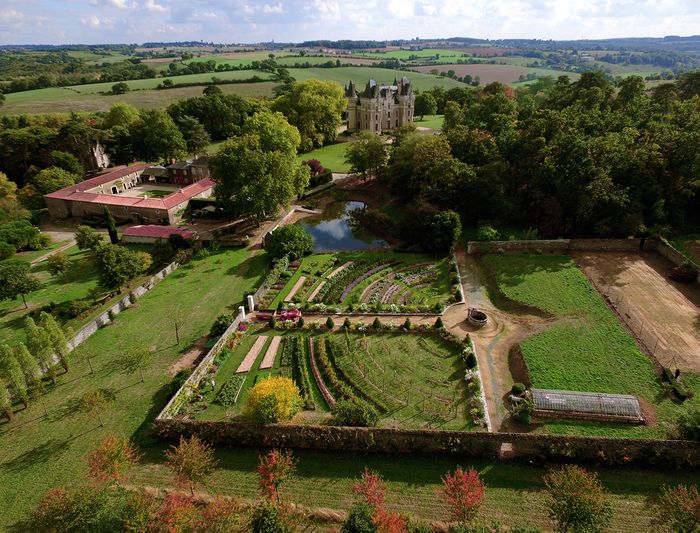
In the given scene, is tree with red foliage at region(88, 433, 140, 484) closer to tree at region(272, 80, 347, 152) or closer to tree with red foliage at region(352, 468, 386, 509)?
tree with red foliage at region(352, 468, 386, 509)

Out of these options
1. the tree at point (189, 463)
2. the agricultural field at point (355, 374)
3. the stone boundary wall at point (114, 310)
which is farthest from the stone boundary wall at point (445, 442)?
the stone boundary wall at point (114, 310)

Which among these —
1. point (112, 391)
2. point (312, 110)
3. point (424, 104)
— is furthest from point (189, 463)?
point (424, 104)

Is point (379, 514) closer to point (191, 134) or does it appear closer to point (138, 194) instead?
point (138, 194)

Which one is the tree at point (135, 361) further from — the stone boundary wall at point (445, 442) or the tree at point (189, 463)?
the tree at point (189, 463)

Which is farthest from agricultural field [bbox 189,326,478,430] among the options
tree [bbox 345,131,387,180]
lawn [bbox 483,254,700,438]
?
tree [bbox 345,131,387,180]

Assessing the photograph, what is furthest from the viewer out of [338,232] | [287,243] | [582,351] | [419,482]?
[338,232]
